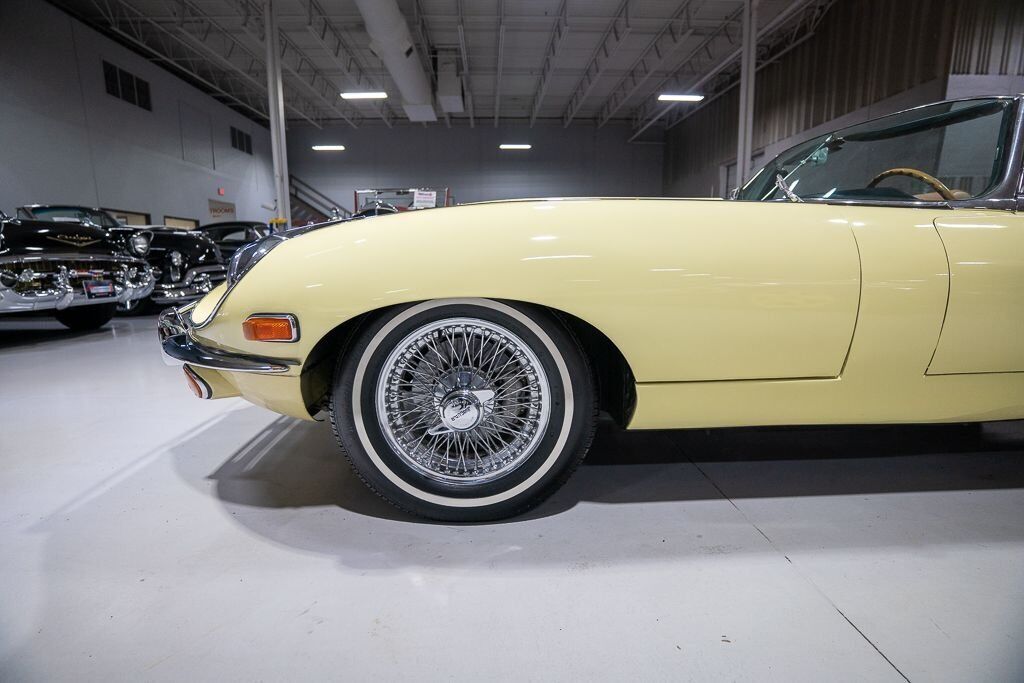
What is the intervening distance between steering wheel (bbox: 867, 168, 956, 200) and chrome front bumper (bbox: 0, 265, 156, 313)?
6.00m

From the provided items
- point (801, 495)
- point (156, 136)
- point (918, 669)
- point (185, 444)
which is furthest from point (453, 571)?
point (156, 136)

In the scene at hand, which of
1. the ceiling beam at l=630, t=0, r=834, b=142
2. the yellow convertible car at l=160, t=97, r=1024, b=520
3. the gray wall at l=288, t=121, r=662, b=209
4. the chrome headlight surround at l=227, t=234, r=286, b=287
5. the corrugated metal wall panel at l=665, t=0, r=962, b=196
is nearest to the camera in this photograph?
the yellow convertible car at l=160, t=97, r=1024, b=520

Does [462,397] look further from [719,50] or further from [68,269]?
[719,50]

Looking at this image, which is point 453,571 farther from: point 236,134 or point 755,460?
point 236,134

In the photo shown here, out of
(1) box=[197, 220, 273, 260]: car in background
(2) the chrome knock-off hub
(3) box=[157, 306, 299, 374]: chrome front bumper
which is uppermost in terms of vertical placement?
(1) box=[197, 220, 273, 260]: car in background

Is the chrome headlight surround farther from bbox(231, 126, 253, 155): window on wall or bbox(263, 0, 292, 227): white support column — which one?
bbox(231, 126, 253, 155): window on wall

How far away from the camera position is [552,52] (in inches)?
450

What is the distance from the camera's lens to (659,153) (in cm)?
1792

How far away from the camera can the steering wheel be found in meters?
1.68

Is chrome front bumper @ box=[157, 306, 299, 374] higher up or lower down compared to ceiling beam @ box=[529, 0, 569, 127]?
lower down

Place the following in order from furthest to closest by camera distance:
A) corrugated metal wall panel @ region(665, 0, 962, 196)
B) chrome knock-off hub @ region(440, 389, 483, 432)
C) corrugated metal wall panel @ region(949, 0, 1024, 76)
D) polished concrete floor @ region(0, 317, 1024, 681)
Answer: corrugated metal wall panel @ region(665, 0, 962, 196), corrugated metal wall panel @ region(949, 0, 1024, 76), chrome knock-off hub @ region(440, 389, 483, 432), polished concrete floor @ region(0, 317, 1024, 681)

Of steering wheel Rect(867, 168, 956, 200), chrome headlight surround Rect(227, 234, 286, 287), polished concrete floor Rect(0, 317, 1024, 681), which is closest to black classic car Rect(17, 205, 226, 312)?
chrome headlight surround Rect(227, 234, 286, 287)

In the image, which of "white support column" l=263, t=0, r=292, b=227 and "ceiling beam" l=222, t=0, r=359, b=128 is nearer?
"white support column" l=263, t=0, r=292, b=227

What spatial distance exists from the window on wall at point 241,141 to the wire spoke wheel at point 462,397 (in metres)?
17.0
